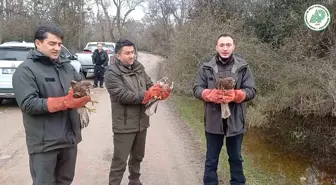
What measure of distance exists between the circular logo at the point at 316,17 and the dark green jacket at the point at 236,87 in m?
5.50

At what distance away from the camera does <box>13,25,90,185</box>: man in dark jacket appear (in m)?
3.02

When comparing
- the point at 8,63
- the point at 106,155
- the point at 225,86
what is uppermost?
the point at 225,86

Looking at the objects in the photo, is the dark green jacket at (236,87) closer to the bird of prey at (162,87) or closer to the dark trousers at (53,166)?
the bird of prey at (162,87)

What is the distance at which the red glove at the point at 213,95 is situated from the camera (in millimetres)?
3936

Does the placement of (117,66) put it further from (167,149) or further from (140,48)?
(140,48)

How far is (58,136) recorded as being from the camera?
126 inches

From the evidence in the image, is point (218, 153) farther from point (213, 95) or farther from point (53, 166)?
point (53, 166)

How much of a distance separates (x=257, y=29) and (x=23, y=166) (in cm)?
1025

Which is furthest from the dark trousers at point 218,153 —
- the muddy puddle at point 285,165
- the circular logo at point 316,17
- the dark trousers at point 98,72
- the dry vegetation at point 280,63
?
the dark trousers at point 98,72

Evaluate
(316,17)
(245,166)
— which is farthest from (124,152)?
A: (316,17)

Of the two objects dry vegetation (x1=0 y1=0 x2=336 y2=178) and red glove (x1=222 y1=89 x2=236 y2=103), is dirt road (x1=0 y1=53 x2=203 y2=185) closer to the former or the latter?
red glove (x1=222 y1=89 x2=236 y2=103)

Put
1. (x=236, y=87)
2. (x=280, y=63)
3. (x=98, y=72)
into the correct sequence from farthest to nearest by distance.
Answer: (x=98, y=72) < (x=280, y=63) < (x=236, y=87)

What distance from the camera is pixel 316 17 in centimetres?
898

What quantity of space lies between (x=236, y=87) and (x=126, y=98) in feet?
4.03
